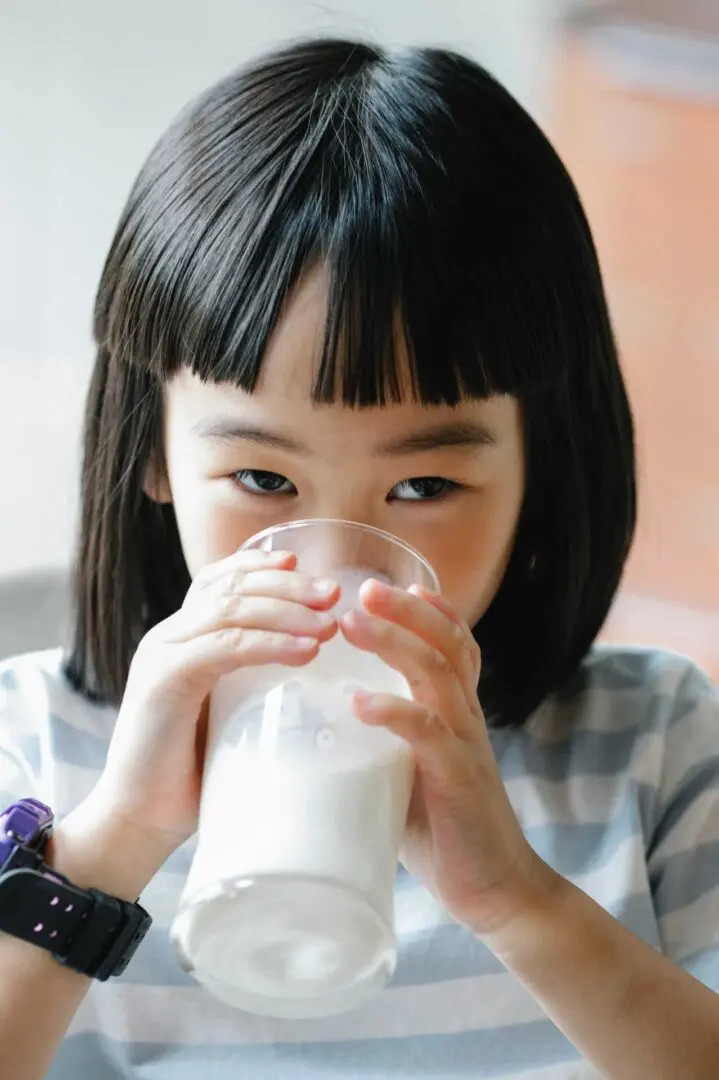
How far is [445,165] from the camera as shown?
0.79 m

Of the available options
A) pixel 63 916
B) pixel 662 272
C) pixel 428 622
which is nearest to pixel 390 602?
pixel 428 622

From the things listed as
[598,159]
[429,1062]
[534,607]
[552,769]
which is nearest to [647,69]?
[598,159]

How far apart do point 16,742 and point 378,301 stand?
0.41 metres

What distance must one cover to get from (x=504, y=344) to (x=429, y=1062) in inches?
17.8

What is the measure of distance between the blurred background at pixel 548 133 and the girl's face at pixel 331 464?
0.38 m

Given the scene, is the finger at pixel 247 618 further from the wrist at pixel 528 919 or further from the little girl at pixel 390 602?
the wrist at pixel 528 919

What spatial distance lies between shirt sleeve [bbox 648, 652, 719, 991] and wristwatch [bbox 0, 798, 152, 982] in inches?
13.8

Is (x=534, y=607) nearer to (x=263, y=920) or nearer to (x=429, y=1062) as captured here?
(x=429, y=1062)

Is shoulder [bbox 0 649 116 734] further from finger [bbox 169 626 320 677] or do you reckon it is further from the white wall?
the white wall

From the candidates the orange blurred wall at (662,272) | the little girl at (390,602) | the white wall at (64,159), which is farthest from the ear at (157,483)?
the orange blurred wall at (662,272)

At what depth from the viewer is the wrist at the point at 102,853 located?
2.38 ft

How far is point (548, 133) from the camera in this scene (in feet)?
5.22

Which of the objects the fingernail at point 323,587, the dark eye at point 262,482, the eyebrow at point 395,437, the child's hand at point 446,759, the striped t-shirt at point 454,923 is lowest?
A: the striped t-shirt at point 454,923

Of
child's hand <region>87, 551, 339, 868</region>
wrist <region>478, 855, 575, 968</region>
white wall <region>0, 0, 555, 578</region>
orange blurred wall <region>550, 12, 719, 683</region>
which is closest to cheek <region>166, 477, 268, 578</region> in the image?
child's hand <region>87, 551, 339, 868</region>
